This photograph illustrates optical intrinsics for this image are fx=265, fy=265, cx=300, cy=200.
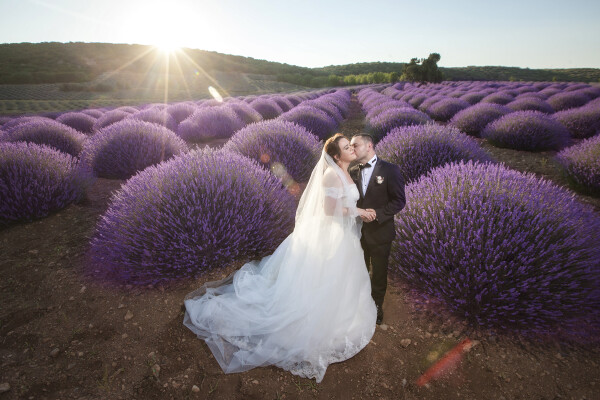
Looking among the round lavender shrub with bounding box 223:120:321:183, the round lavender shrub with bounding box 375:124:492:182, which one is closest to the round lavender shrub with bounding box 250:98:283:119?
the round lavender shrub with bounding box 223:120:321:183

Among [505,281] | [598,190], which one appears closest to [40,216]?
[505,281]

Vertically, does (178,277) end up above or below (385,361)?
above

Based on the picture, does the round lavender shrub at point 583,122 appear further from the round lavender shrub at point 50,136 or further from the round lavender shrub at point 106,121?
the round lavender shrub at point 106,121

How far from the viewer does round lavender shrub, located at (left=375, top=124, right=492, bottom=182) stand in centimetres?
405

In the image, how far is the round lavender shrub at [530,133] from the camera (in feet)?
A: 20.5

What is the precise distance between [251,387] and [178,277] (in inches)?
46.0

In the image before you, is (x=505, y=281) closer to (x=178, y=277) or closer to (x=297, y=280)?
(x=297, y=280)

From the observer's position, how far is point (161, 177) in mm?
2732

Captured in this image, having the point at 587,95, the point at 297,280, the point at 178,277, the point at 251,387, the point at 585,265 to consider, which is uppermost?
the point at 587,95

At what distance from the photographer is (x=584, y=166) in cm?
423

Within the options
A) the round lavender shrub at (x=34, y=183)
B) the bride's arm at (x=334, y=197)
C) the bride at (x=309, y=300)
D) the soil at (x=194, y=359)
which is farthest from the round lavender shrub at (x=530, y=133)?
the round lavender shrub at (x=34, y=183)

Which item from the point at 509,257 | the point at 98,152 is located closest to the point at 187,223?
the point at 509,257

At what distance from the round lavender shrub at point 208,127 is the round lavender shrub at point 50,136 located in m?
2.61

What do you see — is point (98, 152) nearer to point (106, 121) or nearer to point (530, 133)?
point (106, 121)
